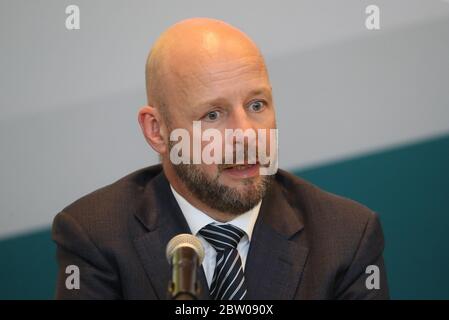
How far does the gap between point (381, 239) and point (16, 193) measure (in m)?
1.50

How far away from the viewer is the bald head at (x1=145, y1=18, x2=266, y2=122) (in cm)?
235

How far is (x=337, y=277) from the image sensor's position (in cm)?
238

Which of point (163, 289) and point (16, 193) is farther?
point (16, 193)

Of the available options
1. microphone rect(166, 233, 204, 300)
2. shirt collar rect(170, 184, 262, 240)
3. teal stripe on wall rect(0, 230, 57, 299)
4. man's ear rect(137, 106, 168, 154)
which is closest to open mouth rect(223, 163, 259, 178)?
shirt collar rect(170, 184, 262, 240)

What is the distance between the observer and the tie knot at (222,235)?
7.88ft

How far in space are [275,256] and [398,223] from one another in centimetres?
86

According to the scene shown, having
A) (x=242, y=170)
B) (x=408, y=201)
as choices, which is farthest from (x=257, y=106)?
(x=408, y=201)

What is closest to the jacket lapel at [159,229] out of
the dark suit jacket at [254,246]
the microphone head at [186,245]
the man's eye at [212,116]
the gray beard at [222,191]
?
the dark suit jacket at [254,246]

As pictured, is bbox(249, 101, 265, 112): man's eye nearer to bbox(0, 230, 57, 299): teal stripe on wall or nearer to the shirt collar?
the shirt collar

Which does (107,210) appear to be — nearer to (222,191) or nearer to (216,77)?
(222,191)

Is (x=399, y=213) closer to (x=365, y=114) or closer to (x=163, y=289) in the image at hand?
(x=365, y=114)

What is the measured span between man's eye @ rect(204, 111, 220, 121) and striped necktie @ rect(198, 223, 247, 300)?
371 millimetres

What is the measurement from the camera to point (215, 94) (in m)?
2.32
